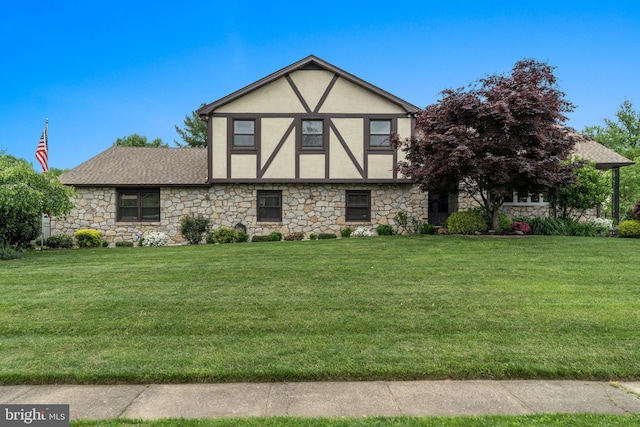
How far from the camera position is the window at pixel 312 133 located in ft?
49.1

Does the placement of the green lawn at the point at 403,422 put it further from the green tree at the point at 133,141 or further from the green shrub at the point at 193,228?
the green tree at the point at 133,141

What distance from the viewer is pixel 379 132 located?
589 inches

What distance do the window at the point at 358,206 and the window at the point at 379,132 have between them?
6.76ft

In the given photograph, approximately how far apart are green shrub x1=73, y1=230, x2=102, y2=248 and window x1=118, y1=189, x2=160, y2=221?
53.8 inches

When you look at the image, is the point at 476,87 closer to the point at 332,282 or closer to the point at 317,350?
the point at 332,282

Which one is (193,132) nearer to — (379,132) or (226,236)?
(226,236)

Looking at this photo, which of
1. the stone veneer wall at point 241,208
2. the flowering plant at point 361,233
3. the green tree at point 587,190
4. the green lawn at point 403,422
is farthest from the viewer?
the stone veneer wall at point 241,208

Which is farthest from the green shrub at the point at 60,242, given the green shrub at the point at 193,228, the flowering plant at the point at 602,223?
the flowering plant at the point at 602,223

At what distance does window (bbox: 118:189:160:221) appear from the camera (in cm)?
1569

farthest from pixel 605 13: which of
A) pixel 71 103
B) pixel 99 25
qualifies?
pixel 71 103

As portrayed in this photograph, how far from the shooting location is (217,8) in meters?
15.2

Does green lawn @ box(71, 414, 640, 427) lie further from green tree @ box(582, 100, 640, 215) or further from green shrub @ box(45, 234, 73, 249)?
green tree @ box(582, 100, 640, 215)

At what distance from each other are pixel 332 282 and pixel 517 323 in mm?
3218

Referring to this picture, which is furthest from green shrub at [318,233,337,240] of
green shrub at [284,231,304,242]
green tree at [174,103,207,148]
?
green tree at [174,103,207,148]
